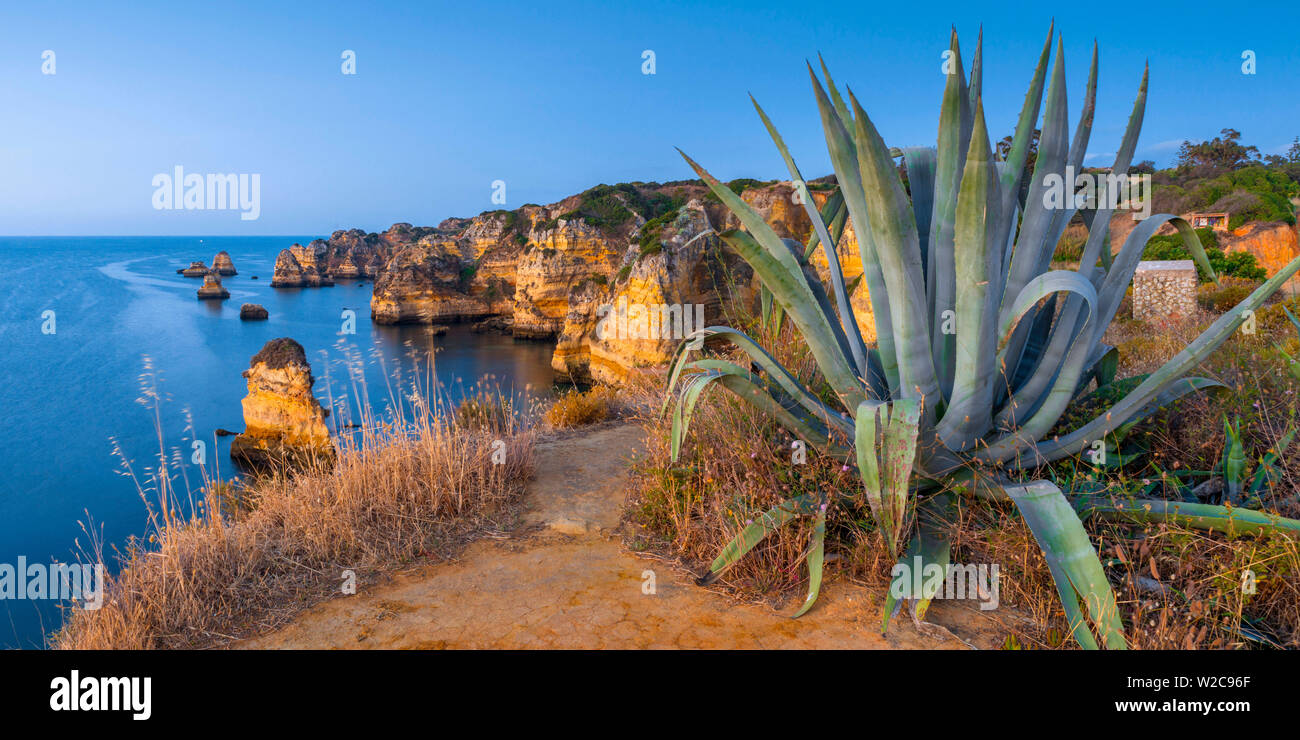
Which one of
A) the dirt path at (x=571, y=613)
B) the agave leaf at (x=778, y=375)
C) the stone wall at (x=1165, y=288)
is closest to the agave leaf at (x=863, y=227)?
the agave leaf at (x=778, y=375)

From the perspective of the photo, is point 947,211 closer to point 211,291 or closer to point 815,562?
point 815,562

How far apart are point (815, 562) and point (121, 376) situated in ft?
152

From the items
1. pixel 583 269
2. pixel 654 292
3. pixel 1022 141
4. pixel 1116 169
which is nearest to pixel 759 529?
pixel 1022 141

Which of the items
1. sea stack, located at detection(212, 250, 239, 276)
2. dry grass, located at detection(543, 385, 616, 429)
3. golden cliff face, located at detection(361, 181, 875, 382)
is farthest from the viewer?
sea stack, located at detection(212, 250, 239, 276)

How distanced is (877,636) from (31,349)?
6089 cm

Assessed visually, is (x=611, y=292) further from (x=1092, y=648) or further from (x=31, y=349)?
(x=31, y=349)

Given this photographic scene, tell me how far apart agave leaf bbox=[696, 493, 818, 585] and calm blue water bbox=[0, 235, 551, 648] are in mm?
2710

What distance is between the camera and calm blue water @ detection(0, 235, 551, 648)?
63.2 ft

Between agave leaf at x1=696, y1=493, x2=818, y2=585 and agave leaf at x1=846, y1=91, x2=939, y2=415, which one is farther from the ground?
agave leaf at x1=846, y1=91, x2=939, y2=415

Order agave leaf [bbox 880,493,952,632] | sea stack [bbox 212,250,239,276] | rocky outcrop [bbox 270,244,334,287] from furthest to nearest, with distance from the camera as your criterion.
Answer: sea stack [bbox 212,250,239,276], rocky outcrop [bbox 270,244,334,287], agave leaf [bbox 880,493,952,632]

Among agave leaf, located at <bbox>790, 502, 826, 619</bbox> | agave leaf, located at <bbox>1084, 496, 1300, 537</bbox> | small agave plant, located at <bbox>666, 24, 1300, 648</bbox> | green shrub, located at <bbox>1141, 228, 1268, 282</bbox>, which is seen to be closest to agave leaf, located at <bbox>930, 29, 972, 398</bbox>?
small agave plant, located at <bbox>666, 24, 1300, 648</bbox>

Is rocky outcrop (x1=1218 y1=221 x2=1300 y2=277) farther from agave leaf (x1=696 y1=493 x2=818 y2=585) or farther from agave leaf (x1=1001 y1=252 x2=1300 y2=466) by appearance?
agave leaf (x1=696 y1=493 x2=818 y2=585)

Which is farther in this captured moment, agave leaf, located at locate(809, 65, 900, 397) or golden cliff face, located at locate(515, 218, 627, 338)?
golden cliff face, located at locate(515, 218, 627, 338)

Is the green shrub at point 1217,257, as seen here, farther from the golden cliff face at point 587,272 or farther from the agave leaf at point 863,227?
the agave leaf at point 863,227
